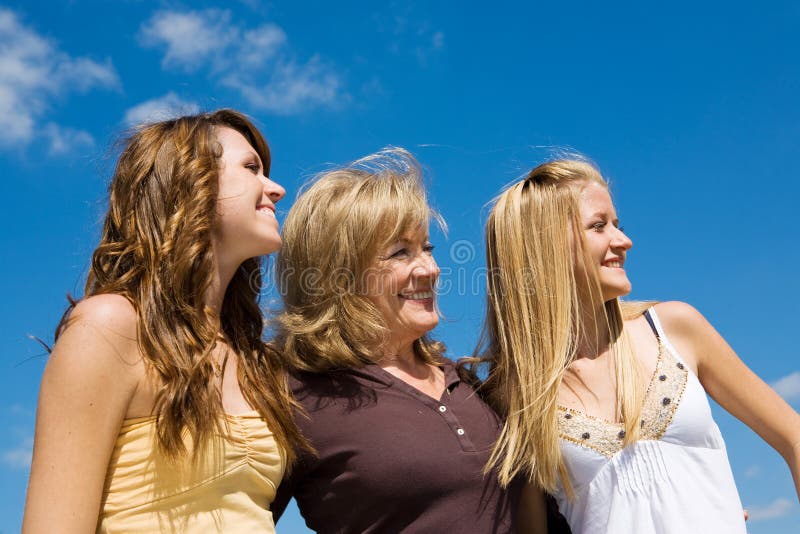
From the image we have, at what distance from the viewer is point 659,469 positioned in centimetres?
370

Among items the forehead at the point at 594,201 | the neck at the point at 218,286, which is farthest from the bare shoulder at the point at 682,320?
the neck at the point at 218,286

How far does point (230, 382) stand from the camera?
3465 millimetres

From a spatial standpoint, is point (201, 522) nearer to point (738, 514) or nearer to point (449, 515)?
point (449, 515)

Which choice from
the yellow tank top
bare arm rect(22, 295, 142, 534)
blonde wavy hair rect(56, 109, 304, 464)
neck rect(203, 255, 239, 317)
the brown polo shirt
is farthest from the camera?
neck rect(203, 255, 239, 317)

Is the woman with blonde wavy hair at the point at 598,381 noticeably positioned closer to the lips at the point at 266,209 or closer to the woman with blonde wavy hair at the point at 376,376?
the woman with blonde wavy hair at the point at 376,376

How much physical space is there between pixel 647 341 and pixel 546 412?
0.73 m

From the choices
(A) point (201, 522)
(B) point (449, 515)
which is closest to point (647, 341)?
(B) point (449, 515)

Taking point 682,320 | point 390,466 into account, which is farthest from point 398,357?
point 682,320

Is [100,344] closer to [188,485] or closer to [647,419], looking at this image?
[188,485]

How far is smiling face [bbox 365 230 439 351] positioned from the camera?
4.18 m

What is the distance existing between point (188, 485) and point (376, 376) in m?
1.20

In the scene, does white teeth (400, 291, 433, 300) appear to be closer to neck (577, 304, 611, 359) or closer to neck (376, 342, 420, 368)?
neck (376, 342, 420, 368)

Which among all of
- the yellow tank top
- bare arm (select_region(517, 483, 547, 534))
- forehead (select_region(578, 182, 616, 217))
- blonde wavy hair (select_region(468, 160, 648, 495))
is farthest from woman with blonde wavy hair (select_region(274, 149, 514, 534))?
forehead (select_region(578, 182, 616, 217))

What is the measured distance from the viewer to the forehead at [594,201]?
167 inches
